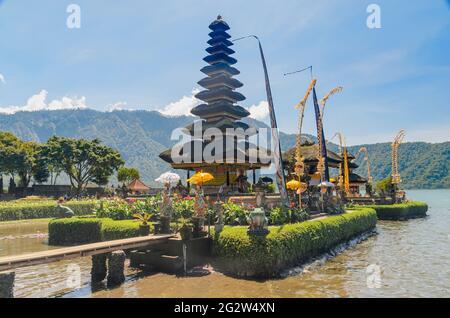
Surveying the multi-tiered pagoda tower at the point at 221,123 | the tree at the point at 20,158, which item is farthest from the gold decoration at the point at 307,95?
the tree at the point at 20,158

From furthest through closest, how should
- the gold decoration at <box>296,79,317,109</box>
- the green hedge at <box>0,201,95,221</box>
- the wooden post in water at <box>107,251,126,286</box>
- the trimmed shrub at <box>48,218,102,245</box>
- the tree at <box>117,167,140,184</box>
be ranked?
the tree at <box>117,167,140,184</box>
the green hedge at <box>0,201,95,221</box>
the gold decoration at <box>296,79,317,109</box>
the trimmed shrub at <box>48,218,102,245</box>
the wooden post in water at <box>107,251,126,286</box>

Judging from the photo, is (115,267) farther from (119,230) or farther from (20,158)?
(20,158)

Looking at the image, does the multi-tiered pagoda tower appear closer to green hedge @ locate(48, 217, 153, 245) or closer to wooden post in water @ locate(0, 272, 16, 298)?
green hedge @ locate(48, 217, 153, 245)

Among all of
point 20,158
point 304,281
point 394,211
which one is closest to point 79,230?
point 304,281

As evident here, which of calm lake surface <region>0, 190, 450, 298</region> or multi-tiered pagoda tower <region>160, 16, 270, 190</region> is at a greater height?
multi-tiered pagoda tower <region>160, 16, 270, 190</region>

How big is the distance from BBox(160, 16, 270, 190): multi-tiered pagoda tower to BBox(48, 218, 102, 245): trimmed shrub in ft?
47.0

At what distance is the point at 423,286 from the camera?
16.8 meters

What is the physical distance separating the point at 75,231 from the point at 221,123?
21.0 metres

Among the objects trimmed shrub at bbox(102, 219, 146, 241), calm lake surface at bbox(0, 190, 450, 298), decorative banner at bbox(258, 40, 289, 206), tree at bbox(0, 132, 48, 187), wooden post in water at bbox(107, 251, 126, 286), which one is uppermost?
tree at bbox(0, 132, 48, 187)

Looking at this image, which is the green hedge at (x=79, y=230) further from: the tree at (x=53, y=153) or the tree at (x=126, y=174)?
the tree at (x=126, y=174)

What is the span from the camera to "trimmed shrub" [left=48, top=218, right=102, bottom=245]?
2591 centimetres

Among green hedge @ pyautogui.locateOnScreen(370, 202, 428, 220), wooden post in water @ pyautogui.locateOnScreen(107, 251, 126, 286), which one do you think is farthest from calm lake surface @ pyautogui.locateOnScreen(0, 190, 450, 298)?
green hedge @ pyautogui.locateOnScreen(370, 202, 428, 220)

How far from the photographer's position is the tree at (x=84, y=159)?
67.4 meters

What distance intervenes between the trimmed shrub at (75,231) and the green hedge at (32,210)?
61.8 feet
